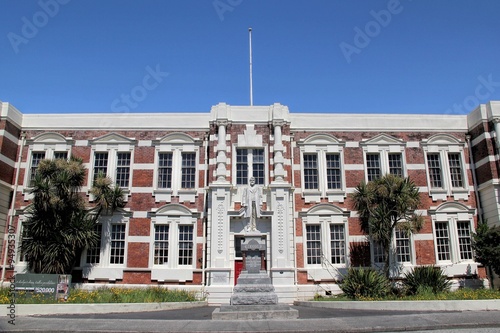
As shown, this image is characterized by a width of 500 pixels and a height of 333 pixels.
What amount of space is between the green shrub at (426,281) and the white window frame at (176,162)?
12279 millimetres

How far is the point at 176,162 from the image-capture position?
2553 centimetres

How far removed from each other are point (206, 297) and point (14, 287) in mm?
8796

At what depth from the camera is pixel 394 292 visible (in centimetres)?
2052

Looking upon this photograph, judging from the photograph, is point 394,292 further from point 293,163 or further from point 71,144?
point 71,144

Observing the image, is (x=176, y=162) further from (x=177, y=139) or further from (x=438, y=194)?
(x=438, y=194)

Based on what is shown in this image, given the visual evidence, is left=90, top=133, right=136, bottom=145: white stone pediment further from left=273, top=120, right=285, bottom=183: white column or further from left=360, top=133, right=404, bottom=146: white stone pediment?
left=360, top=133, right=404, bottom=146: white stone pediment

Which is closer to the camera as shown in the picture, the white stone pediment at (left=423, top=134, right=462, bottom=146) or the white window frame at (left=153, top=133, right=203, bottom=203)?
the white window frame at (left=153, top=133, right=203, bottom=203)

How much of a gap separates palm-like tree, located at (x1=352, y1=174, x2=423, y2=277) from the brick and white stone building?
6.11ft

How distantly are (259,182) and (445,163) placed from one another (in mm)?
11348

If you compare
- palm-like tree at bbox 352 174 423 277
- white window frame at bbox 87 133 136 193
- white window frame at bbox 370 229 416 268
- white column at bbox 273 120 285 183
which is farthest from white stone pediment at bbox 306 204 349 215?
white window frame at bbox 87 133 136 193

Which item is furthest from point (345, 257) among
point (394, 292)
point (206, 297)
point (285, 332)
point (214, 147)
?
point (285, 332)

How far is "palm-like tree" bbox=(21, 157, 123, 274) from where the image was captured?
71.9 ft

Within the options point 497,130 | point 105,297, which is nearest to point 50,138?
point 105,297

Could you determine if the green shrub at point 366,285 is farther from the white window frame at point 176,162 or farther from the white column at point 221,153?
the white window frame at point 176,162
